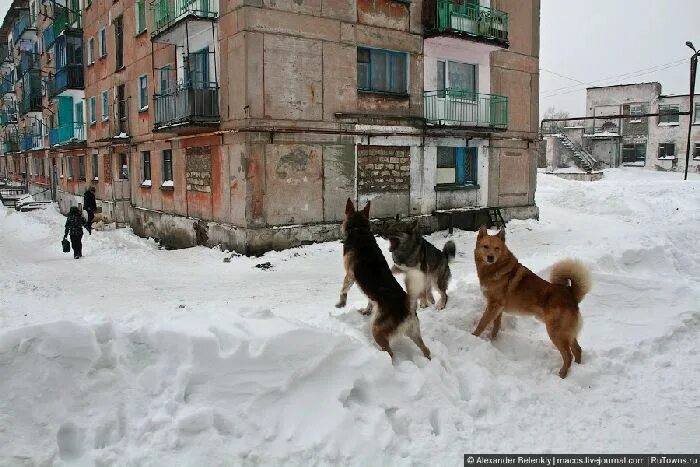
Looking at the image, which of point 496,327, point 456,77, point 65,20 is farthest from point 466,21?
point 65,20

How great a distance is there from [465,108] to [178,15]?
938cm

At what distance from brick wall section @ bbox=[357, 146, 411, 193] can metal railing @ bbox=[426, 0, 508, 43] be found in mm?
4007

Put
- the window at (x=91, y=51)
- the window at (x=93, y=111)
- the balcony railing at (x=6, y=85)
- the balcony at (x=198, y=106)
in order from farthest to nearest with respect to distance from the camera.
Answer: the balcony railing at (x=6, y=85)
the window at (x=93, y=111)
the window at (x=91, y=51)
the balcony at (x=198, y=106)

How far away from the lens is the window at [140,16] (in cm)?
1961

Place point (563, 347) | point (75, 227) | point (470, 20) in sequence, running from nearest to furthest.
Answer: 1. point (563, 347)
2. point (75, 227)
3. point (470, 20)

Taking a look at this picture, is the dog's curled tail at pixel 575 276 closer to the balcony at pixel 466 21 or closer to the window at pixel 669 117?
the balcony at pixel 466 21

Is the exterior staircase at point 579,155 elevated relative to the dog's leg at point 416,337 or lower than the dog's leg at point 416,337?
elevated

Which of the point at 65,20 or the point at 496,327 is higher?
the point at 65,20

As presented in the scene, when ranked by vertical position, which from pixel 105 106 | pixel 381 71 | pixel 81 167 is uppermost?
pixel 105 106

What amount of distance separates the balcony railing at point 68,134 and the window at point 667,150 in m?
42.2

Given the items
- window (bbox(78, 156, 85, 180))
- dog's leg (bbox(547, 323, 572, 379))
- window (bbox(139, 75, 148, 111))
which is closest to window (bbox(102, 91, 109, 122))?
window (bbox(139, 75, 148, 111))

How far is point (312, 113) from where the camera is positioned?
14.4 metres

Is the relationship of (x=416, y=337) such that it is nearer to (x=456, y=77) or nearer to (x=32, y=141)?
(x=456, y=77)

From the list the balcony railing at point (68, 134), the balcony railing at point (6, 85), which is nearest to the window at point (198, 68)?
the balcony railing at point (68, 134)
